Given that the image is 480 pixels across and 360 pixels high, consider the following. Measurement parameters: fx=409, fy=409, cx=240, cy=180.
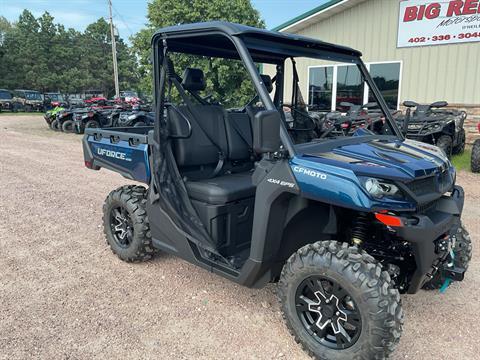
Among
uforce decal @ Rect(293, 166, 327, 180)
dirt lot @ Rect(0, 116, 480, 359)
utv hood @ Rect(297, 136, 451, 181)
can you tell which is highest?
utv hood @ Rect(297, 136, 451, 181)

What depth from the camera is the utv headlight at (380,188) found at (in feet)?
7.35

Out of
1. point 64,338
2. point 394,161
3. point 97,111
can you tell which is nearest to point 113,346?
point 64,338

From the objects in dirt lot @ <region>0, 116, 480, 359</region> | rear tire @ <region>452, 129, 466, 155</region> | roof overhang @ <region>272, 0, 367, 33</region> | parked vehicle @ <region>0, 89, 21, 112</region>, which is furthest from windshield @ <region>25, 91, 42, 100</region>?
rear tire @ <region>452, 129, 466, 155</region>

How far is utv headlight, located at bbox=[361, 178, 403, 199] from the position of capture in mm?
2240

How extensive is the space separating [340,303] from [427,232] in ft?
2.14

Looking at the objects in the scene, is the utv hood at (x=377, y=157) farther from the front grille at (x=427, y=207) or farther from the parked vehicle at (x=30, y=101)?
the parked vehicle at (x=30, y=101)

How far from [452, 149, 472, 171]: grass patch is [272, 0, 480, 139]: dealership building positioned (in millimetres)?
1666

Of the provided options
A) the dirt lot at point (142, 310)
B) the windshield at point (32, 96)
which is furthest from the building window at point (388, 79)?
the windshield at point (32, 96)

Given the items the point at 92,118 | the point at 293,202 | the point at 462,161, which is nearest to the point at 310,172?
the point at 293,202

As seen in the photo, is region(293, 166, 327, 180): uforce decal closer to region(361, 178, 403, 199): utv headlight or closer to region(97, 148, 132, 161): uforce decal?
region(361, 178, 403, 199): utv headlight

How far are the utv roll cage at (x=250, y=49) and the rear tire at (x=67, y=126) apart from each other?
43.9ft

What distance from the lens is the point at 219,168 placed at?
376 centimetres

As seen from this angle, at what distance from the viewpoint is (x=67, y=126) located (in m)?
15.7

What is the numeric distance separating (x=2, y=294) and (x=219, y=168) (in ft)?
6.90
